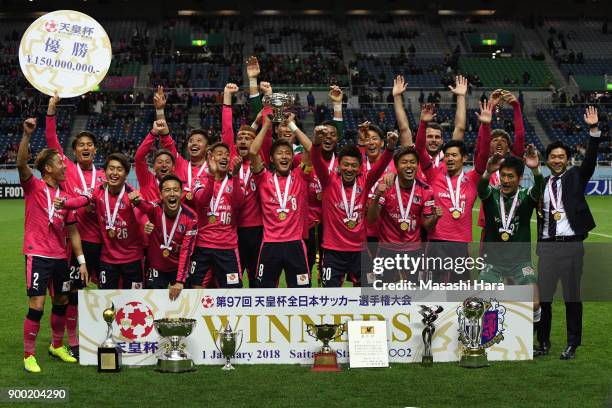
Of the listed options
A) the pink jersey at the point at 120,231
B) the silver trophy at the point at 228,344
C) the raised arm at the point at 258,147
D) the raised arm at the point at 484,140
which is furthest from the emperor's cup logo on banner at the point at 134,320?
the raised arm at the point at 484,140

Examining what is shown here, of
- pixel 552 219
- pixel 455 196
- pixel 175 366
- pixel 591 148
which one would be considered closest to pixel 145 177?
pixel 175 366

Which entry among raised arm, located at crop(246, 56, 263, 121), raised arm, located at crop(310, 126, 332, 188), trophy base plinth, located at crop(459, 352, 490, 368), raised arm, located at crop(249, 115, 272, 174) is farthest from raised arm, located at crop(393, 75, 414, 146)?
trophy base plinth, located at crop(459, 352, 490, 368)

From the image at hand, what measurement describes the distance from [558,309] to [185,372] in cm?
468

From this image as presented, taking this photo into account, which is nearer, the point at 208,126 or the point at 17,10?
the point at 208,126

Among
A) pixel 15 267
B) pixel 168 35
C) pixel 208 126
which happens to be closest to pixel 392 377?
pixel 15 267

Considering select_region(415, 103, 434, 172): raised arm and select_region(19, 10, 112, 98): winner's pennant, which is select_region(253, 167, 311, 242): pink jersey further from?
select_region(19, 10, 112, 98): winner's pennant

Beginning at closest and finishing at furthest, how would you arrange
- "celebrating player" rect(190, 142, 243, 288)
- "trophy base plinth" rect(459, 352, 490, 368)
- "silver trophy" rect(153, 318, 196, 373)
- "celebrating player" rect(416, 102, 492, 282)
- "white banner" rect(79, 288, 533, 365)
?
"silver trophy" rect(153, 318, 196, 373) < "trophy base plinth" rect(459, 352, 490, 368) < "white banner" rect(79, 288, 533, 365) < "celebrating player" rect(190, 142, 243, 288) < "celebrating player" rect(416, 102, 492, 282)

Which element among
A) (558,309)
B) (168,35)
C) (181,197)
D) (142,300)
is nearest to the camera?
(142,300)

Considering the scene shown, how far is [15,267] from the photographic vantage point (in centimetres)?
1359

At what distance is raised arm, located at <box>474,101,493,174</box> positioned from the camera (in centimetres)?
747

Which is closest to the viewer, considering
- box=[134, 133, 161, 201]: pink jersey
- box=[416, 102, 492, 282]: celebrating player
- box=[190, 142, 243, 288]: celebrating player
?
box=[190, 142, 243, 288]: celebrating player

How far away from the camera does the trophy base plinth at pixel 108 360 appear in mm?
6852

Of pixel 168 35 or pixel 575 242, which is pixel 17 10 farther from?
pixel 575 242

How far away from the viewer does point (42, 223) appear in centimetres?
700
